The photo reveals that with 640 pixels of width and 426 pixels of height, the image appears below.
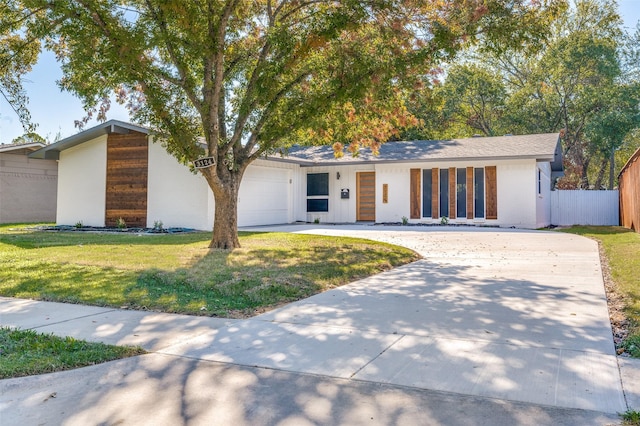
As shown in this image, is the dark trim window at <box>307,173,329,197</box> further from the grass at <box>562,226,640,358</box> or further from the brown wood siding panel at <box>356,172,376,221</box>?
the grass at <box>562,226,640,358</box>

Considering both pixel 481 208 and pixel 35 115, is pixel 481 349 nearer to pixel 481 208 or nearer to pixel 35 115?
pixel 35 115

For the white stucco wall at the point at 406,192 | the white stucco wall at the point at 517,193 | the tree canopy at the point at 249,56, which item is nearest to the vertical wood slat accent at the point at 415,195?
the white stucco wall at the point at 406,192

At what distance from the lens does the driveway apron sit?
3.40m

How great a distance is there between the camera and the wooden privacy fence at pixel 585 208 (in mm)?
22812

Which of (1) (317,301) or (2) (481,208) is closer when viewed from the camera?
(1) (317,301)

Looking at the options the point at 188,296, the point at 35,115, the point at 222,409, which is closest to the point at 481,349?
the point at 222,409

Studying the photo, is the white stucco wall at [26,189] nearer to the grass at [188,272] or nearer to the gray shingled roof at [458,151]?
the gray shingled roof at [458,151]

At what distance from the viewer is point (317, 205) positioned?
22.5m

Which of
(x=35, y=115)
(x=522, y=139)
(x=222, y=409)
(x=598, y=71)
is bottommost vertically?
(x=222, y=409)

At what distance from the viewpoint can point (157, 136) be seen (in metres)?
10.8

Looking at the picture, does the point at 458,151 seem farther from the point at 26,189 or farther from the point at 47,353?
the point at 26,189

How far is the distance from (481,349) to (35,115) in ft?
31.3

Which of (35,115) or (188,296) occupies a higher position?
(35,115)

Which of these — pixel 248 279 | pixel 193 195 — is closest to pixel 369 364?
pixel 248 279
